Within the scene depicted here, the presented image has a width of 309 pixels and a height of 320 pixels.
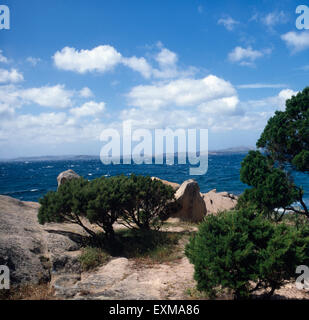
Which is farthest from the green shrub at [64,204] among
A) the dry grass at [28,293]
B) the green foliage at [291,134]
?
the green foliage at [291,134]

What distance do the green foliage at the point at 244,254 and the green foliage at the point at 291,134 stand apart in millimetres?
7001

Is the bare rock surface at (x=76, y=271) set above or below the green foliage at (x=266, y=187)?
below

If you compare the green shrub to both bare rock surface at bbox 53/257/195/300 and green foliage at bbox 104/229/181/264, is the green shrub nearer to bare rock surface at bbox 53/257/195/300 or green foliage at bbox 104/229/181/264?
green foliage at bbox 104/229/181/264

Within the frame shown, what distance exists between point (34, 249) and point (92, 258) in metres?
2.43

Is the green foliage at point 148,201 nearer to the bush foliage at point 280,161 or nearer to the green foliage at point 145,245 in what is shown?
the green foliage at point 145,245

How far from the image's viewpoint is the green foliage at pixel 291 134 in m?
12.1

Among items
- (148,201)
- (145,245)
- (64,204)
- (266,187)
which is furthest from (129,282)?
(266,187)

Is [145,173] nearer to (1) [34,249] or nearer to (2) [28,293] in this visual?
(1) [34,249]

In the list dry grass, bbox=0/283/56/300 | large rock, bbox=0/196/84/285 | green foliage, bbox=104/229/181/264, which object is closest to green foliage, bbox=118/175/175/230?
green foliage, bbox=104/229/181/264

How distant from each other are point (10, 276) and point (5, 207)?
866 cm

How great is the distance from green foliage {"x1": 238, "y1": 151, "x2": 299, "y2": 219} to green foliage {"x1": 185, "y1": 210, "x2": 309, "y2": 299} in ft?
16.6

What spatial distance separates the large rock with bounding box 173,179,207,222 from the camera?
18875 millimetres

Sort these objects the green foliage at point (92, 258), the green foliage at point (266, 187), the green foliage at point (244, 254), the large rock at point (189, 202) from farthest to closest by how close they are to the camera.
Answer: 1. the large rock at point (189, 202)
2. the green foliage at point (266, 187)
3. the green foliage at point (92, 258)
4. the green foliage at point (244, 254)
